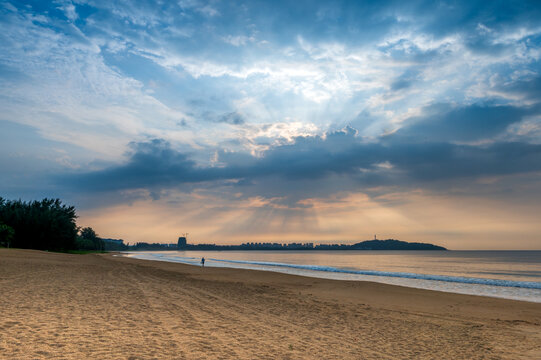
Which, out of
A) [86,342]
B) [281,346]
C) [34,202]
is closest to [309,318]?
[281,346]

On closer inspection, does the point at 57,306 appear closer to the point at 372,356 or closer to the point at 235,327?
the point at 235,327

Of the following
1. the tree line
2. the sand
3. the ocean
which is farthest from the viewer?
the tree line

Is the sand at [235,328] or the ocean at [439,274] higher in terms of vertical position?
the sand at [235,328]

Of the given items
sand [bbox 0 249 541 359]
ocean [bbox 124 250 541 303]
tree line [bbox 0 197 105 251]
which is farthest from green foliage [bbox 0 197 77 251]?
sand [bbox 0 249 541 359]

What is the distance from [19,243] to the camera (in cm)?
8012

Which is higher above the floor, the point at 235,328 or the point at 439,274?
the point at 235,328

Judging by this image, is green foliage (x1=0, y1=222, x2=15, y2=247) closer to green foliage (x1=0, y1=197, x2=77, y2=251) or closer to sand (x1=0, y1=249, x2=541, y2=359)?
green foliage (x1=0, y1=197, x2=77, y2=251)

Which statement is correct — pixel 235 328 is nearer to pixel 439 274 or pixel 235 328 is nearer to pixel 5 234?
pixel 439 274

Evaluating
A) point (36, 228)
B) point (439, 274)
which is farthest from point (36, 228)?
point (439, 274)

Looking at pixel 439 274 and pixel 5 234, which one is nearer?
pixel 439 274

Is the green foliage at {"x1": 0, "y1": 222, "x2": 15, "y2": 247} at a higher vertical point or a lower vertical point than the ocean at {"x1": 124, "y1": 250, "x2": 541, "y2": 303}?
higher

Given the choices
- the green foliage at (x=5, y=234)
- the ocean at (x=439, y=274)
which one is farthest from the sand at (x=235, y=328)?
the green foliage at (x=5, y=234)

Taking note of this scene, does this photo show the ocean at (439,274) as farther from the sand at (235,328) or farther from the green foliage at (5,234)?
the green foliage at (5,234)

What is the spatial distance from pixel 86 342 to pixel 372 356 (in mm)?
6801
